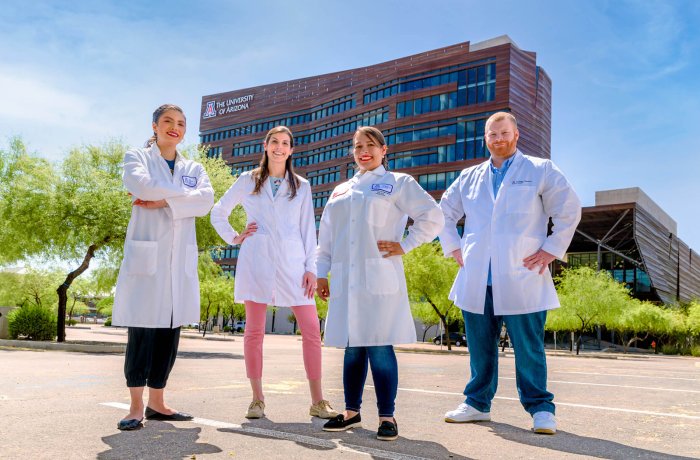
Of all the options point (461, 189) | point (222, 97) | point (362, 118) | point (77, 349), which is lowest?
point (77, 349)

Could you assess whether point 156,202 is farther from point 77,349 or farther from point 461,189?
A: point 77,349

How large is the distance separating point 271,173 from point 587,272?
154ft

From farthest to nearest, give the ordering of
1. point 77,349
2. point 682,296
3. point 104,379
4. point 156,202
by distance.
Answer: point 682,296, point 77,349, point 104,379, point 156,202

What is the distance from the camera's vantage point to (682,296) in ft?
246

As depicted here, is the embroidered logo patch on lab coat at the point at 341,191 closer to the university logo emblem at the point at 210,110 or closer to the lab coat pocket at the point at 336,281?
the lab coat pocket at the point at 336,281

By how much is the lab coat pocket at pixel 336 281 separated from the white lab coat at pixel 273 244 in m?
0.54

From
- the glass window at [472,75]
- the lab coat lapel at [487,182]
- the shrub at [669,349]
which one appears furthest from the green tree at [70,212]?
the glass window at [472,75]

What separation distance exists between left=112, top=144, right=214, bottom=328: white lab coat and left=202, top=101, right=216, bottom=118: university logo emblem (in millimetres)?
113389

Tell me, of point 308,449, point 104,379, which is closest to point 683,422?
point 308,449

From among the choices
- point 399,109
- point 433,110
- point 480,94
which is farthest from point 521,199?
point 399,109

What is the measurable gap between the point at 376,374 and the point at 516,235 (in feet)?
4.83

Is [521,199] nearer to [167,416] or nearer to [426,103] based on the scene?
[167,416]

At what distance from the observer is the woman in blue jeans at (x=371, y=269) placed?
399 cm

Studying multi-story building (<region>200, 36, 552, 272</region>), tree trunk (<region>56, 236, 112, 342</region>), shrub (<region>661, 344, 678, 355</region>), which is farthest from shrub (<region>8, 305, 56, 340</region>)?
shrub (<region>661, 344, 678, 355</region>)
